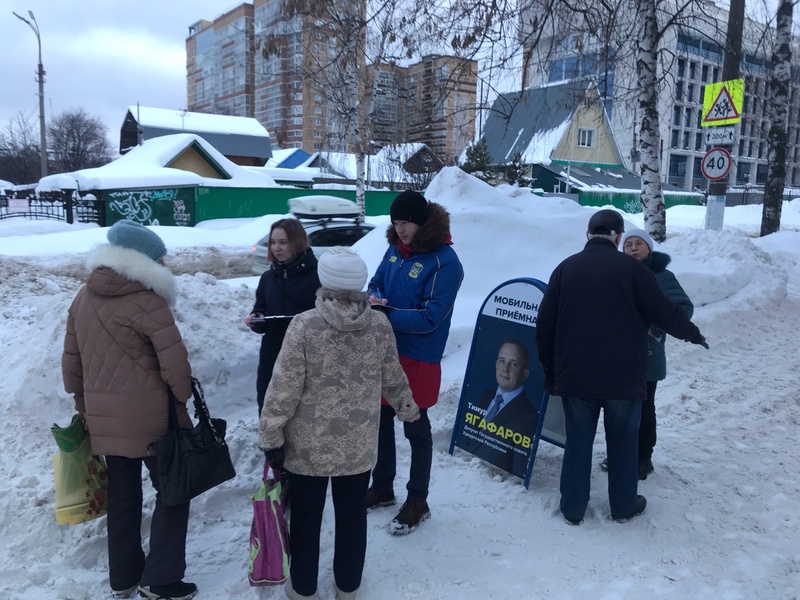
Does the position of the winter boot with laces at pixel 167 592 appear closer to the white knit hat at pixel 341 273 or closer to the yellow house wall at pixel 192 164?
the white knit hat at pixel 341 273

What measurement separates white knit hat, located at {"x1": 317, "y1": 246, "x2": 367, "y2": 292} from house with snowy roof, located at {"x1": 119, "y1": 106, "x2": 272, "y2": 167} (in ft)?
137

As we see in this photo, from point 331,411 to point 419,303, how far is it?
1013 mm

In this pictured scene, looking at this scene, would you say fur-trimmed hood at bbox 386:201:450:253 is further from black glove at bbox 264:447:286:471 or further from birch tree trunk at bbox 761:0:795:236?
birch tree trunk at bbox 761:0:795:236

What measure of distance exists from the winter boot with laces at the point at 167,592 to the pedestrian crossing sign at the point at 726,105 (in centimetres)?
1091

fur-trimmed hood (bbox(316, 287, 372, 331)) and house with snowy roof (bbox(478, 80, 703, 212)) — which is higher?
house with snowy roof (bbox(478, 80, 703, 212))

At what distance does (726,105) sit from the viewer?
10586mm

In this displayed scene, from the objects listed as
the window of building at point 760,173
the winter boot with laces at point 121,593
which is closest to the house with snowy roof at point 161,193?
the winter boot with laces at point 121,593

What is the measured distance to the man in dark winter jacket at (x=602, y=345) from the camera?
3359 mm

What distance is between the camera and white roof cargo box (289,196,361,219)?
15.3 meters

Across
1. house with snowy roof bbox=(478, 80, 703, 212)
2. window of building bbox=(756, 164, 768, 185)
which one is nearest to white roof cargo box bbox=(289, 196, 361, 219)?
house with snowy roof bbox=(478, 80, 703, 212)

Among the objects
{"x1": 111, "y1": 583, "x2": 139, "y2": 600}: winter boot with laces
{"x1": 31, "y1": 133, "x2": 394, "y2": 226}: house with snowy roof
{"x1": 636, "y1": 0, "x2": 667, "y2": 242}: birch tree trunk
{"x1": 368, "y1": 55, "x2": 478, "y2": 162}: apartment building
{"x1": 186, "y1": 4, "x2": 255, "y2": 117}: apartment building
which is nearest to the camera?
{"x1": 111, "y1": 583, "x2": 139, "y2": 600}: winter boot with laces

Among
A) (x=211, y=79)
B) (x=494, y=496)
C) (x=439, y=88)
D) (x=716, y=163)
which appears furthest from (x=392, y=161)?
(x=211, y=79)

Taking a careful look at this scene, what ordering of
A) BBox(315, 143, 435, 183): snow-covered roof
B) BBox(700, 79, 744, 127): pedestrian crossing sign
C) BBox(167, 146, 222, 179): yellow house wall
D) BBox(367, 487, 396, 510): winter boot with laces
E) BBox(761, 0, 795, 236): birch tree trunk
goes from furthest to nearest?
BBox(167, 146, 222, 179): yellow house wall, BBox(315, 143, 435, 183): snow-covered roof, BBox(761, 0, 795, 236): birch tree trunk, BBox(700, 79, 744, 127): pedestrian crossing sign, BBox(367, 487, 396, 510): winter boot with laces

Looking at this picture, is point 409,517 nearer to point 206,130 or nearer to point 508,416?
point 508,416
